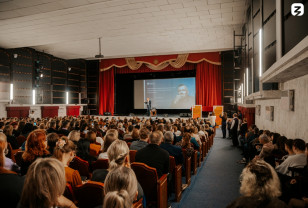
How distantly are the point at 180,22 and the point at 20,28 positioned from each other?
6287mm

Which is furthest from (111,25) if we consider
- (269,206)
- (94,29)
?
(269,206)

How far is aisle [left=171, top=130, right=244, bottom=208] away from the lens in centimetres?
341

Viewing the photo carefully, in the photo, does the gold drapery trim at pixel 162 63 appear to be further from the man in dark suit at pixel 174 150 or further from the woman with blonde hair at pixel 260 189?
the woman with blonde hair at pixel 260 189

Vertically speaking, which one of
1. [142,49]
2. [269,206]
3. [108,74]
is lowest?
[269,206]

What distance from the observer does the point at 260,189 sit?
1424mm

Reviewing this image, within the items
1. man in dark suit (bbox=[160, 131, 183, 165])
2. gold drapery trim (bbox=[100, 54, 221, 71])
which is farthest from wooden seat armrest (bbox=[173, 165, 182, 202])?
gold drapery trim (bbox=[100, 54, 221, 71])

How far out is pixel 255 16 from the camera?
6.25 m

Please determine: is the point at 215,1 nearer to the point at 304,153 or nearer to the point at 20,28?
the point at 304,153

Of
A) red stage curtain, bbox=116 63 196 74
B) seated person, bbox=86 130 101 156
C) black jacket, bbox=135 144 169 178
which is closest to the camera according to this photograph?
black jacket, bbox=135 144 169 178

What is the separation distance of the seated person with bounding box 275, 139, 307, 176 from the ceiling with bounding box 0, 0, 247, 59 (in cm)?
516

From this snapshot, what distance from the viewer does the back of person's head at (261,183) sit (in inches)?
55.6

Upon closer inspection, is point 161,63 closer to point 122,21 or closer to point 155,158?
point 122,21

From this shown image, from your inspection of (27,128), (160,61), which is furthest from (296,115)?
(160,61)

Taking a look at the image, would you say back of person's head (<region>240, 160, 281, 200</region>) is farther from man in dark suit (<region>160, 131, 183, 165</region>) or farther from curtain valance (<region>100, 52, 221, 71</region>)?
curtain valance (<region>100, 52, 221, 71</region>)
